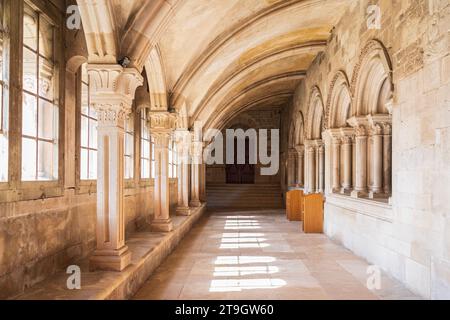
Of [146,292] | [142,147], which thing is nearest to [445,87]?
[146,292]

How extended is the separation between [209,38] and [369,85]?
97.6 inches

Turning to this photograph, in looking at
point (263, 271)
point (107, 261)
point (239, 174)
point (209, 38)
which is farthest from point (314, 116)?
point (239, 174)

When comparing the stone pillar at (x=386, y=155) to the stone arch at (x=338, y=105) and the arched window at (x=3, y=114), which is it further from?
the arched window at (x=3, y=114)

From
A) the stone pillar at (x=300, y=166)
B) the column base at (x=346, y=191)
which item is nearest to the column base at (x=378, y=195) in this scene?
the column base at (x=346, y=191)

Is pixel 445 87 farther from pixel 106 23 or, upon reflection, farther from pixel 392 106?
pixel 106 23

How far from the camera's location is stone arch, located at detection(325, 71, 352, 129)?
7.67 metres

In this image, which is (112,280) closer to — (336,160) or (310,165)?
(336,160)

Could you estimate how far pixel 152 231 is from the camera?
6.38 m

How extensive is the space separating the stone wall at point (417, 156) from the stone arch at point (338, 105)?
5.63 feet

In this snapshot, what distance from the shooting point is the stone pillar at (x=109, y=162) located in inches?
151

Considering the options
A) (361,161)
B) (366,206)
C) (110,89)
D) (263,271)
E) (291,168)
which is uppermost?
(110,89)

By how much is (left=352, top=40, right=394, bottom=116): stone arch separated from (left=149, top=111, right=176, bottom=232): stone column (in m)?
2.85

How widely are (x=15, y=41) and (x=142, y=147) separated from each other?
4609 mm

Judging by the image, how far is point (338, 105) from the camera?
780cm
